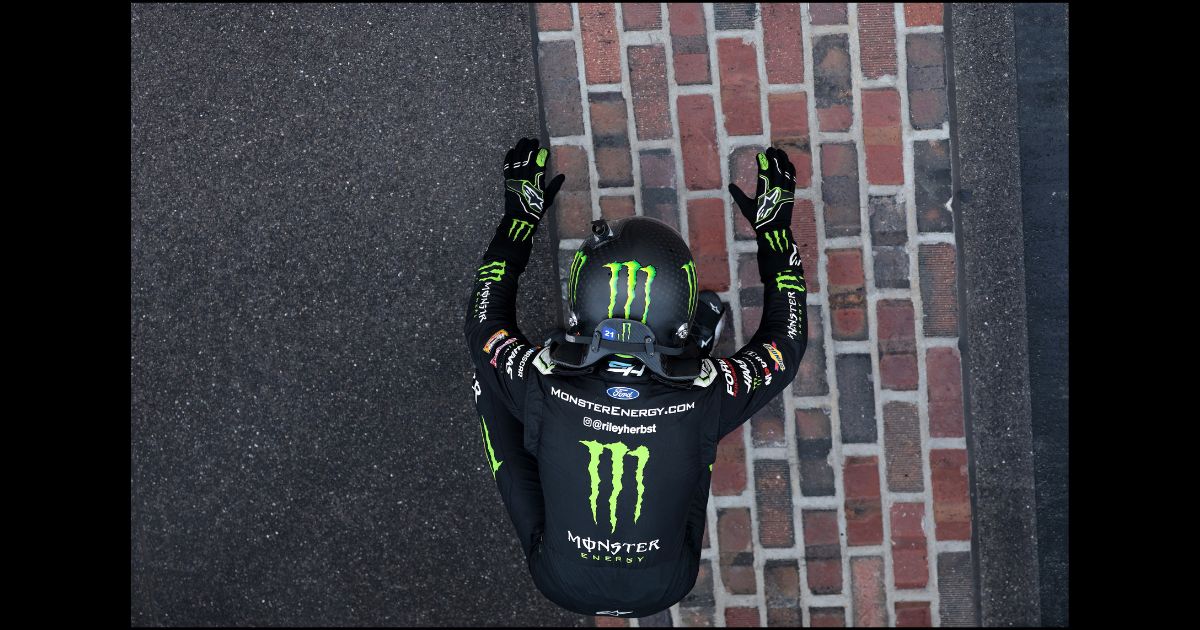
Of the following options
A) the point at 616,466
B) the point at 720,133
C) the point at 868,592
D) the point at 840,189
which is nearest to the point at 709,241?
the point at 720,133

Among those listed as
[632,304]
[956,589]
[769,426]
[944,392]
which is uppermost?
[632,304]

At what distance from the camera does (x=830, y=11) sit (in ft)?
11.1

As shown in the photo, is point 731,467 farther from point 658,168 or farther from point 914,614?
point 658,168

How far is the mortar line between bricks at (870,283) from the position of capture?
338 cm

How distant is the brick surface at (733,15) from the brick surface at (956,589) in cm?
253

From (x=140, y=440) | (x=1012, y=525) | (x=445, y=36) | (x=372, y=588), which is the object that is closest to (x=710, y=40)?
(x=445, y=36)

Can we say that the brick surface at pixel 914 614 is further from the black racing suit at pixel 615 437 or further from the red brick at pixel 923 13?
the red brick at pixel 923 13

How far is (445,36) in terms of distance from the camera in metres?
3.47

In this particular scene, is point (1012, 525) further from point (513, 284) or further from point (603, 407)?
point (513, 284)

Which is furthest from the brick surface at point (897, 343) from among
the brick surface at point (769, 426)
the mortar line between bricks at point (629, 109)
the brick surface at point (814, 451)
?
the mortar line between bricks at point (629, 109)

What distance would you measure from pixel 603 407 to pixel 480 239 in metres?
1.33

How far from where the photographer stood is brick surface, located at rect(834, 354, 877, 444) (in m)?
3.49

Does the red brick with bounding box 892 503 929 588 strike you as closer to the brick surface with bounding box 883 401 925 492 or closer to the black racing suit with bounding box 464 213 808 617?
the brick surface with bounding box 883 401 925 492

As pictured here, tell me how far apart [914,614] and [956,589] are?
0.72 ft
